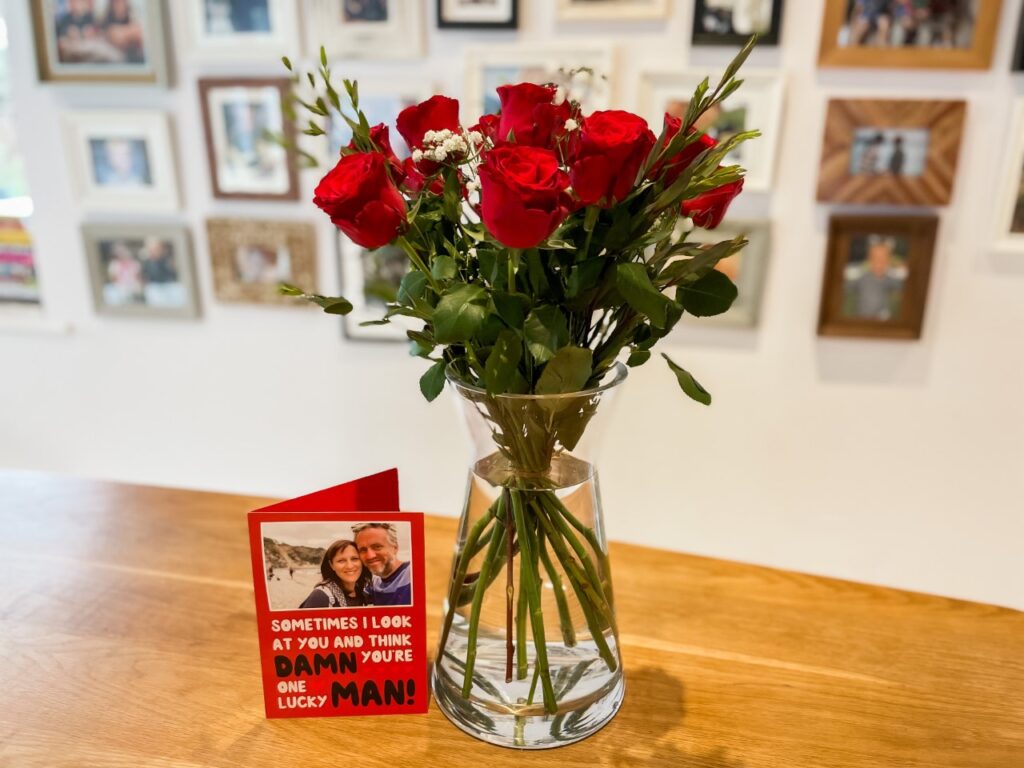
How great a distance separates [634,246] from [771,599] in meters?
0.58

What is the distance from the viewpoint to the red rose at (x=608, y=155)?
1.88ft

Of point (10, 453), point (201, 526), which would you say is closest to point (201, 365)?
point (10, 453)

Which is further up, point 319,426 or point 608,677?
point 608,677

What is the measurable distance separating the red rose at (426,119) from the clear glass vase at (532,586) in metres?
0.21

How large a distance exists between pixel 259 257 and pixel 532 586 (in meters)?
1.45

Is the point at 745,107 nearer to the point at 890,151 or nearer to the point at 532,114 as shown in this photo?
the point at 890,151

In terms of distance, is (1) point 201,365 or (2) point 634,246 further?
(1) point 201,365

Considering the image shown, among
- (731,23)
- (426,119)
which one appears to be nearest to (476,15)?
(731,23)

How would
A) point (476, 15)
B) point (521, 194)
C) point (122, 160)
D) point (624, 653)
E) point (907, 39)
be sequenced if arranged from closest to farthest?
point (521, 194)
point (624, 653)
point (907, 39)
point (476, 15)
point (122, 160)

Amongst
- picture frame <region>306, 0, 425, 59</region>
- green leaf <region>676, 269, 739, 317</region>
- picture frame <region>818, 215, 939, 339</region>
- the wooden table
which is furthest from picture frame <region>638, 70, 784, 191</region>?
green leaf <region>676, 269, 739, 317</region>

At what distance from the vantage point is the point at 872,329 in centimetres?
172

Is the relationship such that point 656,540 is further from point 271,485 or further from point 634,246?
point 634,246

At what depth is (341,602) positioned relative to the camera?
2.51 ft

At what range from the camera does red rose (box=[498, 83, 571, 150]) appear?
0.63 m
